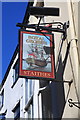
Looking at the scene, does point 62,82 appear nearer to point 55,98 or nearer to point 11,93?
point 55,98

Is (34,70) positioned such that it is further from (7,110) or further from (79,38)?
(7,110)

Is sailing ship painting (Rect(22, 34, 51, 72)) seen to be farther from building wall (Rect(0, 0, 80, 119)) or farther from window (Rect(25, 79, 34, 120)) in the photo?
window (Rect(25, 79, 34, 120))

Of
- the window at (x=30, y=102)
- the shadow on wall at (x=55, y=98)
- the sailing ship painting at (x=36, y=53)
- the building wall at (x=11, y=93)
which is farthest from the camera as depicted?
the building wall at (x=11, y=93)

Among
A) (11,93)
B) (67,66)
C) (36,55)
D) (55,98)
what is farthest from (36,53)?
(11,93)

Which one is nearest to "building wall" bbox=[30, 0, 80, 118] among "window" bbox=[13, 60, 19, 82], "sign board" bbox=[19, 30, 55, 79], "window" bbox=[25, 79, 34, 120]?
"sign board" bbox=[19, 30, 55, 79]

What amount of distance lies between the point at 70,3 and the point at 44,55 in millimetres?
2028

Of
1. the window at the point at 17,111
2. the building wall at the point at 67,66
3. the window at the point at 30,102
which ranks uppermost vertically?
the building wall at the point at 67,66

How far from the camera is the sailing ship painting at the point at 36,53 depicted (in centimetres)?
848

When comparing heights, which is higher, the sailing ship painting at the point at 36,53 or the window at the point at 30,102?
the sailing ship painting at the point at 36,53

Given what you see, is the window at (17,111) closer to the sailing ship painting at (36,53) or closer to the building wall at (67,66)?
the building wall at (67,66)

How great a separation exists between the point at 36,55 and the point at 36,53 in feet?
0.22

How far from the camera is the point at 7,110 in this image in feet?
70.1

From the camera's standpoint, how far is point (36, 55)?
8625 mm

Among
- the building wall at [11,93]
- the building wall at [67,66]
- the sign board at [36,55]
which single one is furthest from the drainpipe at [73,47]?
the building wall at [11,93]
